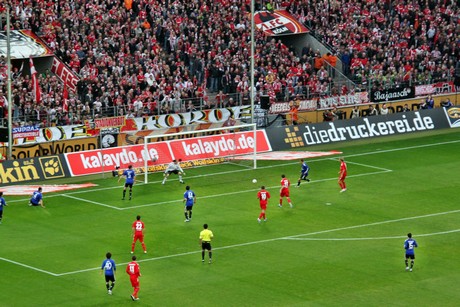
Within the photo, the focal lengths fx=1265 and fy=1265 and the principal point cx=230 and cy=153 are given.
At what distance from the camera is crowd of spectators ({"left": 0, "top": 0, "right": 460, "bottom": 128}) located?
246 ft

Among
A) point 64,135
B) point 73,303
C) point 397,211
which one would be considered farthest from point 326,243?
point 64,135

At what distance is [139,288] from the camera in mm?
46812

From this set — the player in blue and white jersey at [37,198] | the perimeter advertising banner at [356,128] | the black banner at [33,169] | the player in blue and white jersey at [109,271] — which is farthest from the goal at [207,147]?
the player in blue and white jersey at [109,271]

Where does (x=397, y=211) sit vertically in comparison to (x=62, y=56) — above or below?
below

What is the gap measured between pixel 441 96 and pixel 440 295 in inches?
1605

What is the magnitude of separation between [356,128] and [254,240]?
80.8ft

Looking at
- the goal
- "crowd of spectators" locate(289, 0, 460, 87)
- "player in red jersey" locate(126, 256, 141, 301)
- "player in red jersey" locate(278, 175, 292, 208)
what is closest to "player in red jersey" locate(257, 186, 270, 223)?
"player in red jersey" locate(278, 175, 292, 208)

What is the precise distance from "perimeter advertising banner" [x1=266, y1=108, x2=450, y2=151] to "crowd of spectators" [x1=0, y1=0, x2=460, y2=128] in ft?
16.5

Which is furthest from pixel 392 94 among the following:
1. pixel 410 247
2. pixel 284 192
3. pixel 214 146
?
pixel 410 247

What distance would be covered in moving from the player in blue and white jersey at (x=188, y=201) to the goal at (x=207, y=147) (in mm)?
10729

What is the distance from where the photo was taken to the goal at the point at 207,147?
68625 mm

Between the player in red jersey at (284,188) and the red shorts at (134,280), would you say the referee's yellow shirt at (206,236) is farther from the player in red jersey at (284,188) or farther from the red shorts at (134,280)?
the player in red jersey at (284,188)

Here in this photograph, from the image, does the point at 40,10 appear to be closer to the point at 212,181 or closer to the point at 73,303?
the point at 212,181

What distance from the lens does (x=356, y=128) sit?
254ft
